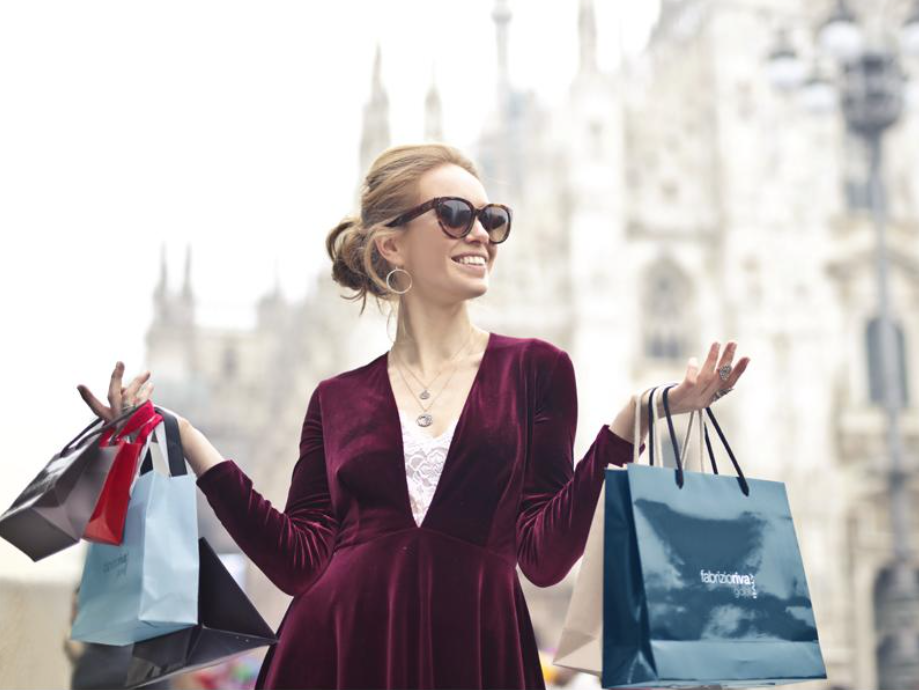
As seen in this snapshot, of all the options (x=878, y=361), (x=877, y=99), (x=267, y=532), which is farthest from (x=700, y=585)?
(x=878, y=361)

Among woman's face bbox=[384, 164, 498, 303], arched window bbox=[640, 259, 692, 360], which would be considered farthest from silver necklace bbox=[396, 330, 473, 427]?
arched window bbox=[640, 259, 692, 360]

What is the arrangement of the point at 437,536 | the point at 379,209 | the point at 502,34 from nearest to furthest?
the point at 437,536
the point at 379,209
the point at 502,34

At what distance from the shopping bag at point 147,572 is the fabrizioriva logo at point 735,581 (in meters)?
0.69

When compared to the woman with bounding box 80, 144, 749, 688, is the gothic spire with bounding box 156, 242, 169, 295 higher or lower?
higher

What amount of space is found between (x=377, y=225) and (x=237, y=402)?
104 ft

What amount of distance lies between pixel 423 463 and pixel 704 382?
1.50ft

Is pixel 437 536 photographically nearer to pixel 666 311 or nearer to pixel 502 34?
pixel 666 311

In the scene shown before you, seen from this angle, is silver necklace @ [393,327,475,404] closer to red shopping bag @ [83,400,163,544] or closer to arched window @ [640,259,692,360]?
red shopping bag @ [83,400,163,544]

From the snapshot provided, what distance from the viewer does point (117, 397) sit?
5.73ft

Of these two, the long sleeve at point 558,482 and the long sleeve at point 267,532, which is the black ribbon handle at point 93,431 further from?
the long sleeve at point 558,482

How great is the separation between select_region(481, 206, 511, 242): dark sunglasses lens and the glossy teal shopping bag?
1.49 feet

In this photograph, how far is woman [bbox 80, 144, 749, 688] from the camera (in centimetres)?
172

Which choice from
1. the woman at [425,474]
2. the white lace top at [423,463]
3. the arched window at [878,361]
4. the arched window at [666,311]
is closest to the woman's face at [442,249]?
the woman at [425,474]

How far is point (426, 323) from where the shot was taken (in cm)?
203
